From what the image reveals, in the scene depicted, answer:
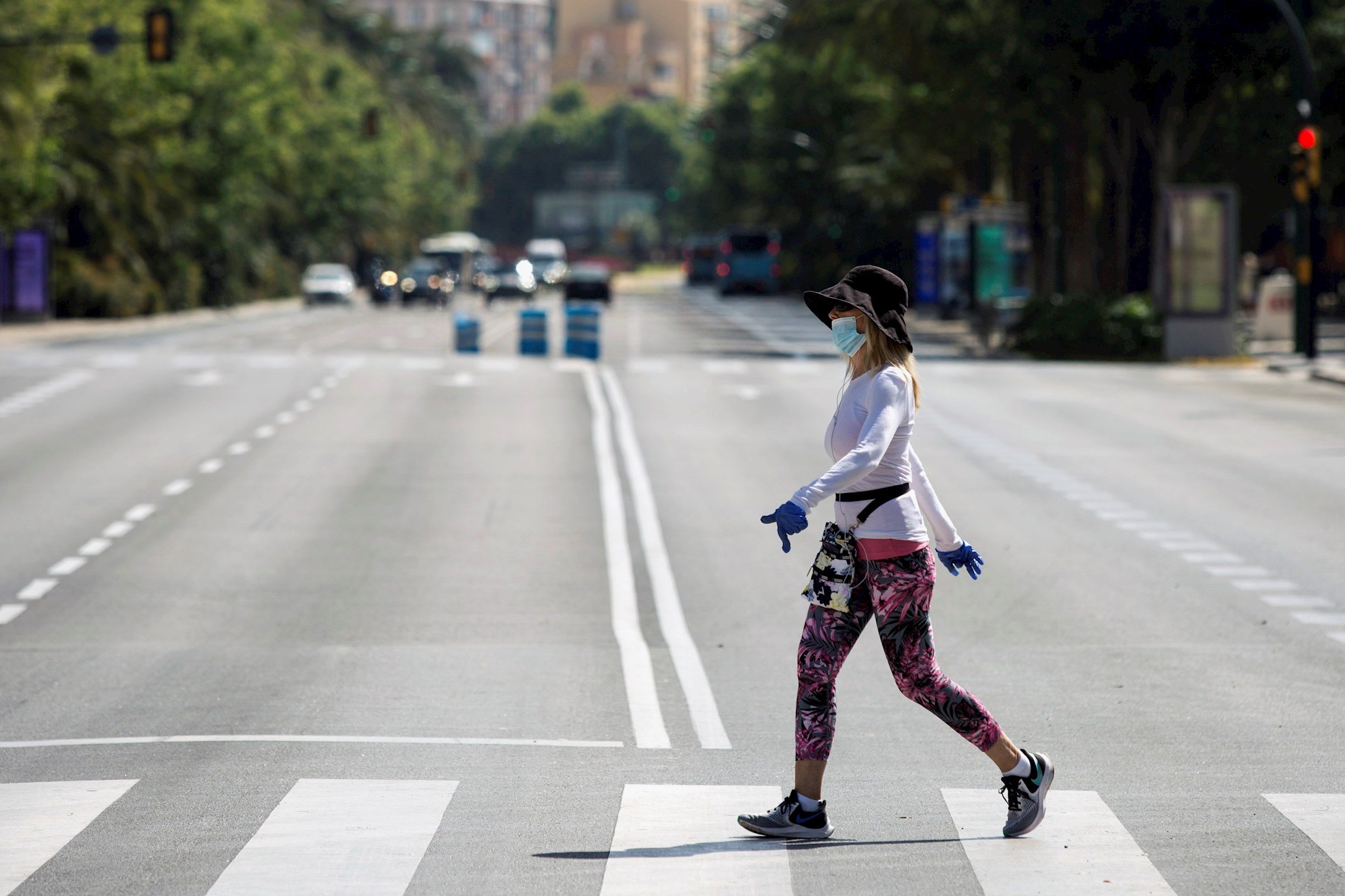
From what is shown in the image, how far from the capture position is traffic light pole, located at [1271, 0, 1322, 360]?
118ft

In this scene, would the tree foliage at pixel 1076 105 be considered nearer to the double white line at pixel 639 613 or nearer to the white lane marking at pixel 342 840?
the double white line at pixel 639 613

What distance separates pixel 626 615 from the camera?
1245cm

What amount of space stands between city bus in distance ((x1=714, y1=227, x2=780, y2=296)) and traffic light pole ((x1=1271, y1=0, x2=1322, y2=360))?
54.9 metres

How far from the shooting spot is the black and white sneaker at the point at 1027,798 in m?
6.98

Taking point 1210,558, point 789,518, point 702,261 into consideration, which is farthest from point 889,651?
point 702,261

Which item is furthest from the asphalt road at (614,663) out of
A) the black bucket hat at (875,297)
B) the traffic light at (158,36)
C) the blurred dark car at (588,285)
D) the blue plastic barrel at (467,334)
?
the blurred dark car at (588,285)

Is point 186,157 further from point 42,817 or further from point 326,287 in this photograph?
point 42,817

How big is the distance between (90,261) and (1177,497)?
5430 cm

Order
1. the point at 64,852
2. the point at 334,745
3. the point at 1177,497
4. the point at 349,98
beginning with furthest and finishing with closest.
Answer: the point at 349,98
the point at 1177,497
the point at 334,745
the point at 64,852

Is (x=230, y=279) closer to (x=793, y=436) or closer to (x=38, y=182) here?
(x=38, y=182)

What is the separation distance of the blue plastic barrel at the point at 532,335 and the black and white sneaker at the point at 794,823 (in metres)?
36.4

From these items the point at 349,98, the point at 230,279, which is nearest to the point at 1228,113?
the point at 230,279

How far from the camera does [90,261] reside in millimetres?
67250

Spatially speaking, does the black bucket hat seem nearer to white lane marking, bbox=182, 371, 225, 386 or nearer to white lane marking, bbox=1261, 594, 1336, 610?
white lane marking, bbox=1261, 594, 1336, 610
